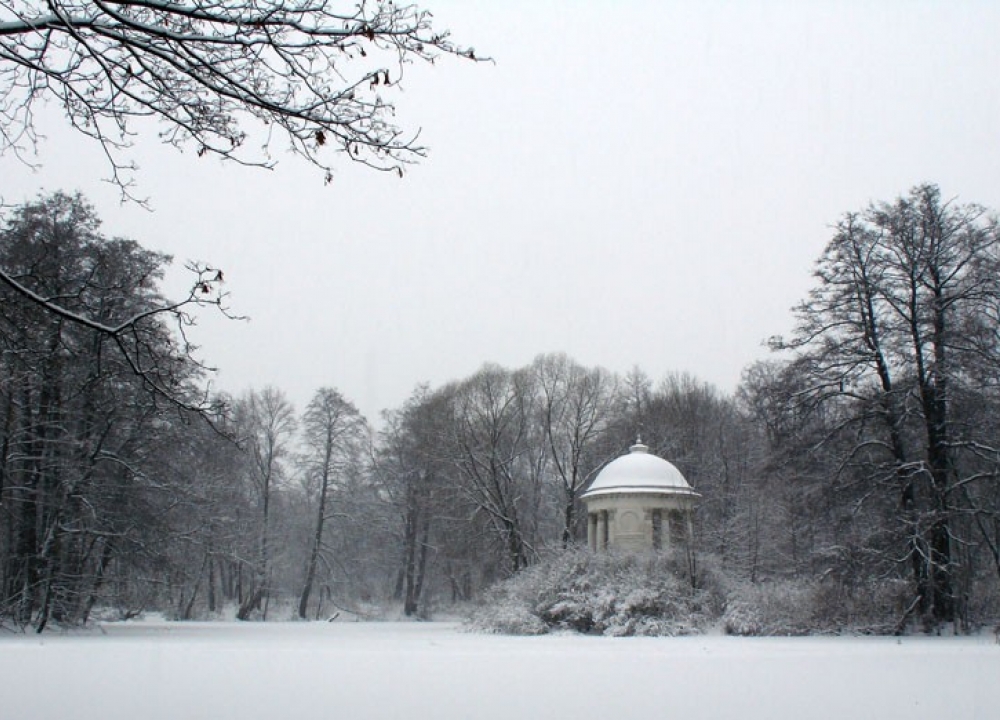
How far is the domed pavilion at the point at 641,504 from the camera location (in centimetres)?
3356

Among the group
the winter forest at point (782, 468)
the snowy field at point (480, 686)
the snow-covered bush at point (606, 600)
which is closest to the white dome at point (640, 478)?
the winter forest at point (782, 468)

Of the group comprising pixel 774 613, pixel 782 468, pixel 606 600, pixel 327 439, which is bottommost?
pixel 774 613

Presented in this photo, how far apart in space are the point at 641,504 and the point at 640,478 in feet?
3.42

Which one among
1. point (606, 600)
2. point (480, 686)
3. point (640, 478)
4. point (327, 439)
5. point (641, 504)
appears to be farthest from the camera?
point (327, 439)

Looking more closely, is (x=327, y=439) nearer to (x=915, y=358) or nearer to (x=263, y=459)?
(x=263, y=459)

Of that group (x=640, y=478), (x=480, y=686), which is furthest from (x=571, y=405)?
(x=480, y=686)

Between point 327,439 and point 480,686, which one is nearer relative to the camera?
point 480,686

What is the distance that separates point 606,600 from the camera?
22.8m

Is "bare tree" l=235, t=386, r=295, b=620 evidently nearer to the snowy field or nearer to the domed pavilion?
the domed pavilion

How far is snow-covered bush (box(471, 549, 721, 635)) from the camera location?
72.9ft

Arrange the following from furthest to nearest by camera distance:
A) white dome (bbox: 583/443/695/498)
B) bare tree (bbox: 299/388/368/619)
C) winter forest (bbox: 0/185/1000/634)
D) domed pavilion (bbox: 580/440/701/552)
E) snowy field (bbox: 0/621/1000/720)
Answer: bare tree (bbox: 299/388/368/619) → white dome (bbox: 583/443/695/498) → domed pavilion (bbox: 580/440/701/552) → winter forest (bbox: 0/185/1000/634) → snowy field (bbox: 0/621/1000/720)

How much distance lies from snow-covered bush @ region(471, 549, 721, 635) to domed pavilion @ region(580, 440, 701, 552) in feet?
26.0

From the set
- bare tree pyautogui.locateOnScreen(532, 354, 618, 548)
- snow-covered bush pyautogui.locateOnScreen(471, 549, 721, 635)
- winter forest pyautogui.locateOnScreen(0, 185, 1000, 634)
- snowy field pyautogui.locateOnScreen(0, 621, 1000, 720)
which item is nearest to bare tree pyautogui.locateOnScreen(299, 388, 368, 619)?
bare tree pyautogui.locateOnScreen(532, 354, 618, 548)

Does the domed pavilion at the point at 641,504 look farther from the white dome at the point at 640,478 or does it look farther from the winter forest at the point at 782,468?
the winter forest at the point at 782,468
